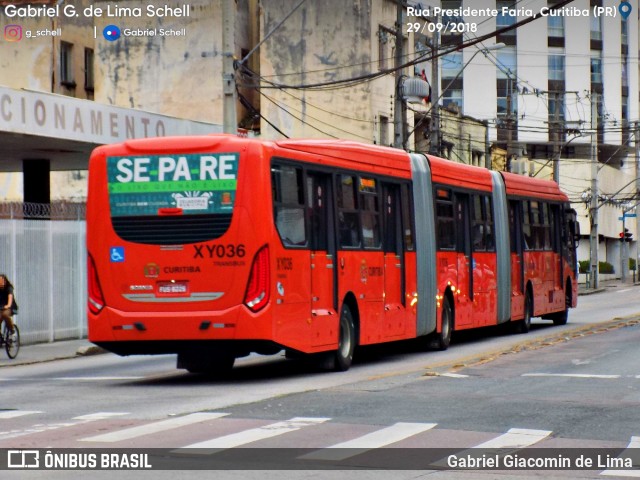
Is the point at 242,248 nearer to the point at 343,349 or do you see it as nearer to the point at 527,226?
the point at 343,349

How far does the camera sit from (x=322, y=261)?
1936cm

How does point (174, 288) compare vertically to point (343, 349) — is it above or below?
above

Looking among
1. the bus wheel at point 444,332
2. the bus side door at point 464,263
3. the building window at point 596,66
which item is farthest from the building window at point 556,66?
the bus wheel at point 444,332

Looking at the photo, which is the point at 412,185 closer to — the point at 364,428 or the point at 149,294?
the point at 149,294

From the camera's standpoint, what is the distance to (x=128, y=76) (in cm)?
5191

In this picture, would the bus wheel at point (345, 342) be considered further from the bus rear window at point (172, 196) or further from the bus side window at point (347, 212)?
the bus rear window at point (172, 196)

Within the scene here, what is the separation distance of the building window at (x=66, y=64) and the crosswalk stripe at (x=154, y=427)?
3891 centimetres

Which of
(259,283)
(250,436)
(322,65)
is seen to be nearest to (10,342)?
(259,283)

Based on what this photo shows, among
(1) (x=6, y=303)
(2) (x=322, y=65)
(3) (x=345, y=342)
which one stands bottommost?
(3) (x=345, y=342)

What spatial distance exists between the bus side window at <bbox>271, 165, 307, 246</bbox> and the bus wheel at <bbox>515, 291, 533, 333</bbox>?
12.4 m

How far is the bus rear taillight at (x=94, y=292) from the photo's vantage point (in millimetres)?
18281

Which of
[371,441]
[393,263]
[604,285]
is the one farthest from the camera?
[604,285]

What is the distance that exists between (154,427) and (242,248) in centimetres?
492

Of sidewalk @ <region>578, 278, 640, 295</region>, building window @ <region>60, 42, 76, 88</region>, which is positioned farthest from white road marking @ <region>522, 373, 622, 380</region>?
sidewalk @ <region>578, 278, 640, 295</region>
